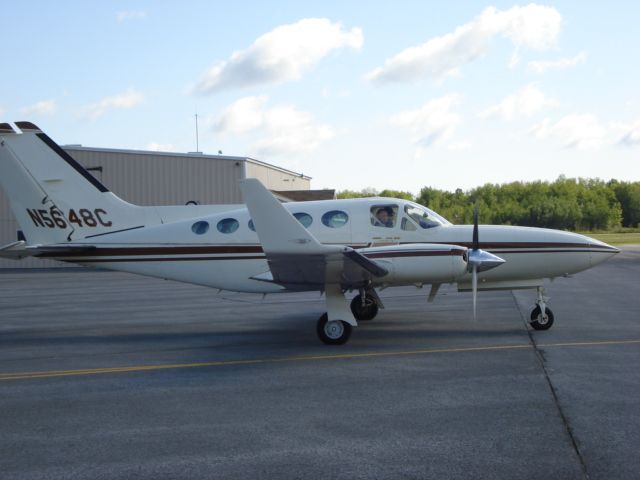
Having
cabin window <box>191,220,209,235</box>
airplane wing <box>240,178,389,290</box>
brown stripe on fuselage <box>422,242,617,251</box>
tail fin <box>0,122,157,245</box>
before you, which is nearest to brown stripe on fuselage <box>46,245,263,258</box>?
cabin window <box>191,220,209,235</box>

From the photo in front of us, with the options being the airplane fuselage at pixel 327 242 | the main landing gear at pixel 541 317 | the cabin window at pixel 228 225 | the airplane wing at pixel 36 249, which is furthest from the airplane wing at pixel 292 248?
the airplane wing at pixel 36 249

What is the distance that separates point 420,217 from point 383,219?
71cm

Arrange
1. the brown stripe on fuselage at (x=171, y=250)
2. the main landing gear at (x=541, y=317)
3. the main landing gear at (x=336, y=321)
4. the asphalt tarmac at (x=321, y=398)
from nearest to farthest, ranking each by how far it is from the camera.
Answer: the asphalt tarmac at (x=321, y=398) < the main landing gear at (x=336, y=321) < the main landing gear at (x=541, y=317) < the brown stripe on fuselage at (x=171, y=250)

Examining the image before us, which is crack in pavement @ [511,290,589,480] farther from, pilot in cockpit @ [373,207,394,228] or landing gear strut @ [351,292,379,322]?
pilot in cockpit @ [373,207,394,228]

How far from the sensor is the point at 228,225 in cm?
1313

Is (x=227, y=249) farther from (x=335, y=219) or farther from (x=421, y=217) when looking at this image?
(x=421, y=217)

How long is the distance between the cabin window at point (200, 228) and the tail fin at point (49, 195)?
112 centimetres

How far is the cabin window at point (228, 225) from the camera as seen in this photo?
13070mm

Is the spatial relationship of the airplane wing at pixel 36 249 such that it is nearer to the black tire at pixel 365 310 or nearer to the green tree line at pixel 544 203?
the black tire at pixel 365 310

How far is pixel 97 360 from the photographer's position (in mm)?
10758

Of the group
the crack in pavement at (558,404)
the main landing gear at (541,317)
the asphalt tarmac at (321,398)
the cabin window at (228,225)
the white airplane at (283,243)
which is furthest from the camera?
the cabin window at (228,225)

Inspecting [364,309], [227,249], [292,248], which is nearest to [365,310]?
[364,309]

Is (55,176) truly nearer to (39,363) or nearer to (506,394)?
(39,363)

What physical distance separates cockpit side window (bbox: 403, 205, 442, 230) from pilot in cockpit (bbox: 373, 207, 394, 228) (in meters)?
0.33
